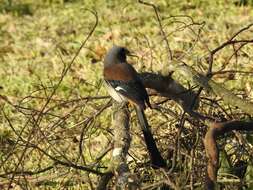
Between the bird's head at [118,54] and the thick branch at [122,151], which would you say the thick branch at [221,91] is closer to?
the thick branch at [122,151]

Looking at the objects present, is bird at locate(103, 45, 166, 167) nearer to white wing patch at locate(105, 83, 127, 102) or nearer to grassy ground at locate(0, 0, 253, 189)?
Answer: white wing patch at locate(105, 83, 127, 102)

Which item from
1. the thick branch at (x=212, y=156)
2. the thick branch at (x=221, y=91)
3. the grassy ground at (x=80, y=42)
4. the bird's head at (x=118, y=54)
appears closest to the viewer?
the thick branch at (x=212, y=156)

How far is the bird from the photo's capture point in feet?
11.1

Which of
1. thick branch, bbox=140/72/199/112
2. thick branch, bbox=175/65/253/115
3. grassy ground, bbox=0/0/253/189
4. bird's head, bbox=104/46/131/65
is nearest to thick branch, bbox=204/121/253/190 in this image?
thick branch, bbox=175/65/253/115

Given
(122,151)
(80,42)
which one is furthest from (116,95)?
(80,42)

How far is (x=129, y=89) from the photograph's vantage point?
3574mm

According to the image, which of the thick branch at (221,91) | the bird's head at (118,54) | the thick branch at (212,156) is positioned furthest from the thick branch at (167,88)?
the thick branch at (212,156)

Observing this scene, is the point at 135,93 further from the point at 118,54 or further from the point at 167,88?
the point at 118,54

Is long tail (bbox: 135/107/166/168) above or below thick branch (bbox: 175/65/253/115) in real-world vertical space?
below

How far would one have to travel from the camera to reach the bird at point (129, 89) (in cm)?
340

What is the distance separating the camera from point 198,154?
3.42m

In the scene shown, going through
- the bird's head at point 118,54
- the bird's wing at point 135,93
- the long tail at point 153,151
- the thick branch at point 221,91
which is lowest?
the long tail at point 153,151

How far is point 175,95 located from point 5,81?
376 cm

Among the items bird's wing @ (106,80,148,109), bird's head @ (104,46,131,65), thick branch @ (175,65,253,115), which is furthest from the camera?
bird's head @ (104,46,131,65)
